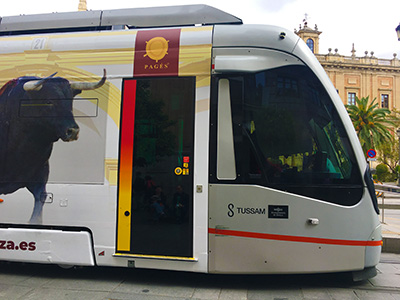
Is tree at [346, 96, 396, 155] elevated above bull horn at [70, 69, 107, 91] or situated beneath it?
elevated above

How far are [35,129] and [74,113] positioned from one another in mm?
633

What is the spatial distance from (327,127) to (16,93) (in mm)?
4513

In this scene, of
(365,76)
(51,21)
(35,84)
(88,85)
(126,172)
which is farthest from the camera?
(365,76)

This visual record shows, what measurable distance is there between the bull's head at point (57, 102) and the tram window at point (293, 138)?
7.21 ft

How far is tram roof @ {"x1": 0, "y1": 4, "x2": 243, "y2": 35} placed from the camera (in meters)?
5.04

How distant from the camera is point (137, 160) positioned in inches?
177

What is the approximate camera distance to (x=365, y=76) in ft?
191

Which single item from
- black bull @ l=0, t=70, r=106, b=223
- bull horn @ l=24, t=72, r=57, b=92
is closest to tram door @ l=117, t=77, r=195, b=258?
black bull @ l=0, t=70, r=106, b=223

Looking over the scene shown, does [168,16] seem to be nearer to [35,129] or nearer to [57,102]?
[57,102]

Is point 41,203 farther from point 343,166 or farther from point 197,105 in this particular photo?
point 343,166

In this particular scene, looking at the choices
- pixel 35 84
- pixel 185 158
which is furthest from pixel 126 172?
pixel 35 84

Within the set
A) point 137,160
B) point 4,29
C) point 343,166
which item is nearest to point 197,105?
point 137,160

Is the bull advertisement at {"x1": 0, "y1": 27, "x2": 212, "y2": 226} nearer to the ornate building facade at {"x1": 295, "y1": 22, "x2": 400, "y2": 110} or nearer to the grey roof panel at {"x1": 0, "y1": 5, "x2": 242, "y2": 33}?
the grey roof panel at {"x1": 0, "y1": 5, "x2": 242, "y2": 33}

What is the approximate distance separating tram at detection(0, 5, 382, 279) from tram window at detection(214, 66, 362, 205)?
14mm
